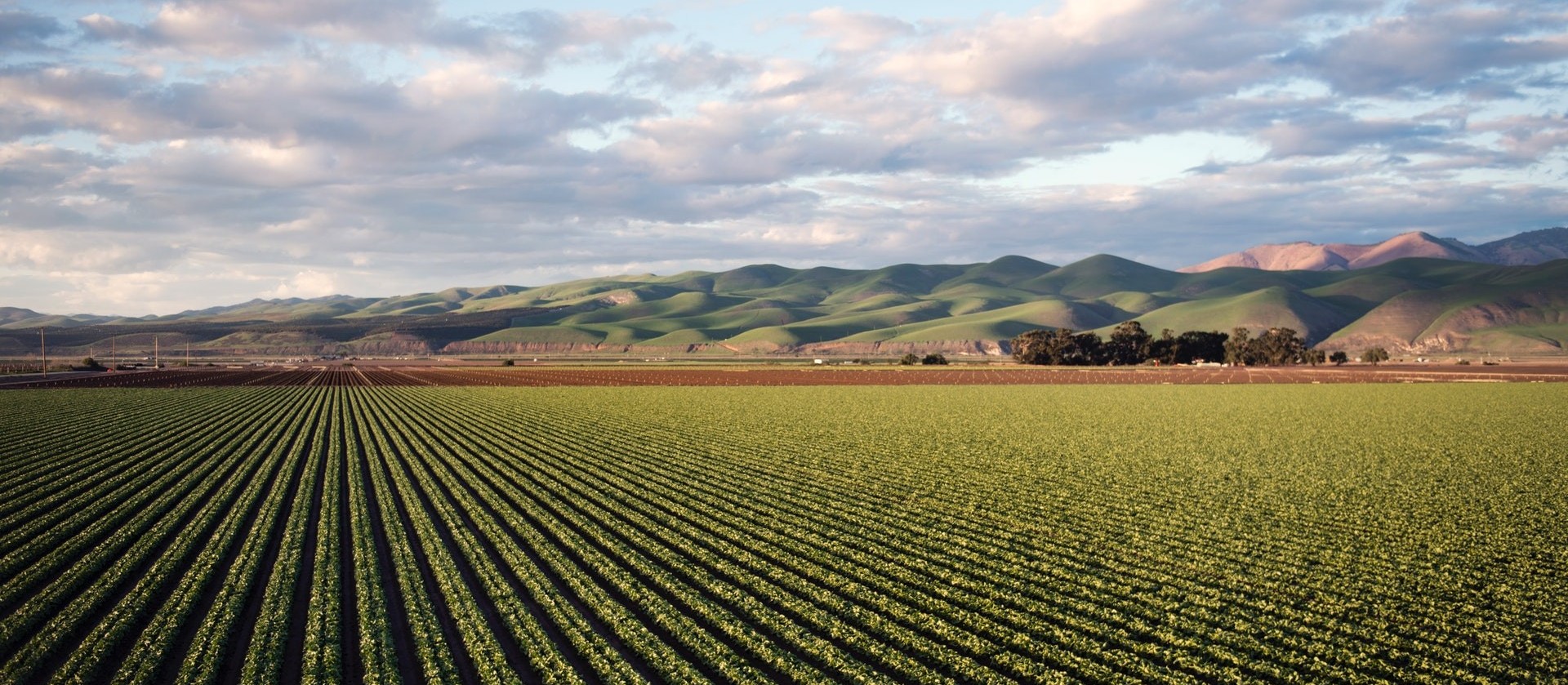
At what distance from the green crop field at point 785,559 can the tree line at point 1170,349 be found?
108882 millimetres

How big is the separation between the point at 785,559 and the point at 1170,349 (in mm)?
144107

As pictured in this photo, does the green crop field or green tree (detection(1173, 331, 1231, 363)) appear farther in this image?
green tree (detection(1173, 331, 1231, 363))

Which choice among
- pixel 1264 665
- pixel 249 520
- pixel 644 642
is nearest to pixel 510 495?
pixel 249 520

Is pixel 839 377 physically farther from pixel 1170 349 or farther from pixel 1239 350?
pixel 1239 350

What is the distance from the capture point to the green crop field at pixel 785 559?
587 inches

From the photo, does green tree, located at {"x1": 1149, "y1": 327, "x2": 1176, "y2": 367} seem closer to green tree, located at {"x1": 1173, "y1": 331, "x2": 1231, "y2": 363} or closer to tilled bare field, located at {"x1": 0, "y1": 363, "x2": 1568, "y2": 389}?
green tree, located at {"x1": 1173, "y1": 331, "x2": 1231, "y2": 363}

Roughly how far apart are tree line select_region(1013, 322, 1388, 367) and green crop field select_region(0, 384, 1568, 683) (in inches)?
4287

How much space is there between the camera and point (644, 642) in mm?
15430

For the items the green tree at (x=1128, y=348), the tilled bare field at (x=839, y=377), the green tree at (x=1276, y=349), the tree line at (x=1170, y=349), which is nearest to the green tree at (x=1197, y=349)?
the tree line at (x=1170, y=349)

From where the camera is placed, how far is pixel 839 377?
116125 mm

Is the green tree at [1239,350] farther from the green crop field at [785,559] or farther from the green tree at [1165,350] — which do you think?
the green crop field at [785,559]

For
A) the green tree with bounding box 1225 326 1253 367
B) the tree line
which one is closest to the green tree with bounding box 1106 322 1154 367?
the tree line

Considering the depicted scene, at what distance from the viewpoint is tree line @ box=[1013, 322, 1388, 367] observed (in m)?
150

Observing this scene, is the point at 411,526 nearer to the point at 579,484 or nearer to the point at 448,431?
the point at 579,484
